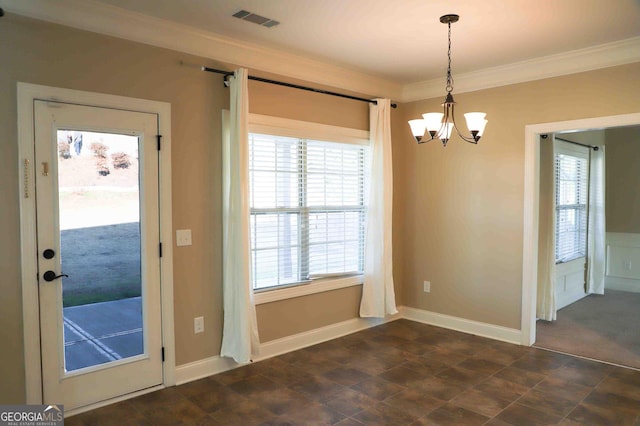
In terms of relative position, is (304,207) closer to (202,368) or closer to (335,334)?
(335,334)

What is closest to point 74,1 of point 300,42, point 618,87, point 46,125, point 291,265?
point 46,125

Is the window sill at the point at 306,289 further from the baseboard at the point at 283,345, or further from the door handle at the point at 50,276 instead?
the door handle at the point at 50,276

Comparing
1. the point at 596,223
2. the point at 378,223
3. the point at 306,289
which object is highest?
the point at 378,223

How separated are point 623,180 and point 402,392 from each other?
5.51 metres

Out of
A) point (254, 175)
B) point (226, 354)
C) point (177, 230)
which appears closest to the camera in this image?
point (177, 230)

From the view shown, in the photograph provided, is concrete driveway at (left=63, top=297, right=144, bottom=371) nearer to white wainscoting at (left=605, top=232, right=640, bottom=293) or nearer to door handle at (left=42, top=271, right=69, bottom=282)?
door handle at (left=42, top=271, right=69, bottom=282)

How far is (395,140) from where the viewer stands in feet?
17.7

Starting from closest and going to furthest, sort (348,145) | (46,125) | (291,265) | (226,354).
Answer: (46,125) → (226,354) → (291,265) → (348,145)

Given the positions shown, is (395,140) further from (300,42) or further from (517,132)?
(300,42)

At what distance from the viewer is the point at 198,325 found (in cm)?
371

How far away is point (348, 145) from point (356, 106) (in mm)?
448

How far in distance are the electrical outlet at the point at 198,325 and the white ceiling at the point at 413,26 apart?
7.56 ft

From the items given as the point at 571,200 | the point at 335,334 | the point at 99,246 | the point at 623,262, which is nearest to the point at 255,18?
the point at 99,246

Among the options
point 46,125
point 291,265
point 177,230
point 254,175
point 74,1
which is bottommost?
point 291,265
